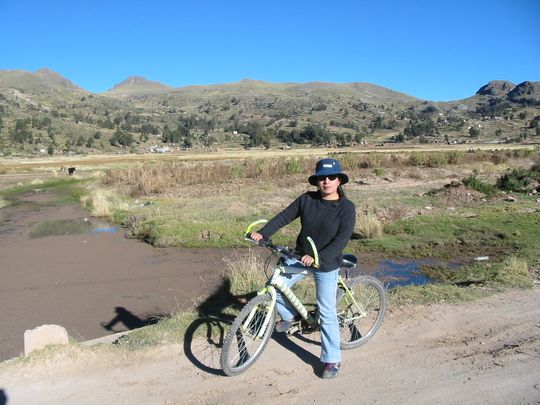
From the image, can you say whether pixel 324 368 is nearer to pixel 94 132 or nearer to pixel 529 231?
pixel 529 231

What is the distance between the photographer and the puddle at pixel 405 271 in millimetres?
10977

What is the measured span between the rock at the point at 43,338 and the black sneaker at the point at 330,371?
2848 millimetres

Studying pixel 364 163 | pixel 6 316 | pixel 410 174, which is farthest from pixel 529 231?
pixel 364 163

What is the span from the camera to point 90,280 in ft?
39.9

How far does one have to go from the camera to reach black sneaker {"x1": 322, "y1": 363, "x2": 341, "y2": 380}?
489 centimetres

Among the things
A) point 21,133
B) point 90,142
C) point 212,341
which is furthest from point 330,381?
point 90,142

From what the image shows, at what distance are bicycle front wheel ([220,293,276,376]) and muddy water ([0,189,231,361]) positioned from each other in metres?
2.83

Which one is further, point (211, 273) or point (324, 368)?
point (211, 273)

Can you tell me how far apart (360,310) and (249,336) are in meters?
1.53

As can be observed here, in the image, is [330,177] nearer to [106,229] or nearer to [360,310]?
[360,310]

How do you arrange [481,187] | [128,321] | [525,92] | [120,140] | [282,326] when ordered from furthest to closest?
1. [525,92]
2. [120,140]
3. [481,187]
4. [128,321]
5. [282,326]

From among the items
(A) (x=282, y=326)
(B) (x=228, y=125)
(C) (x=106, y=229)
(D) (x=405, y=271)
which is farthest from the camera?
(B) (x=228, y=125)

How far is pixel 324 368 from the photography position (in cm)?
496

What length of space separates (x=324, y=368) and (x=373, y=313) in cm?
169
